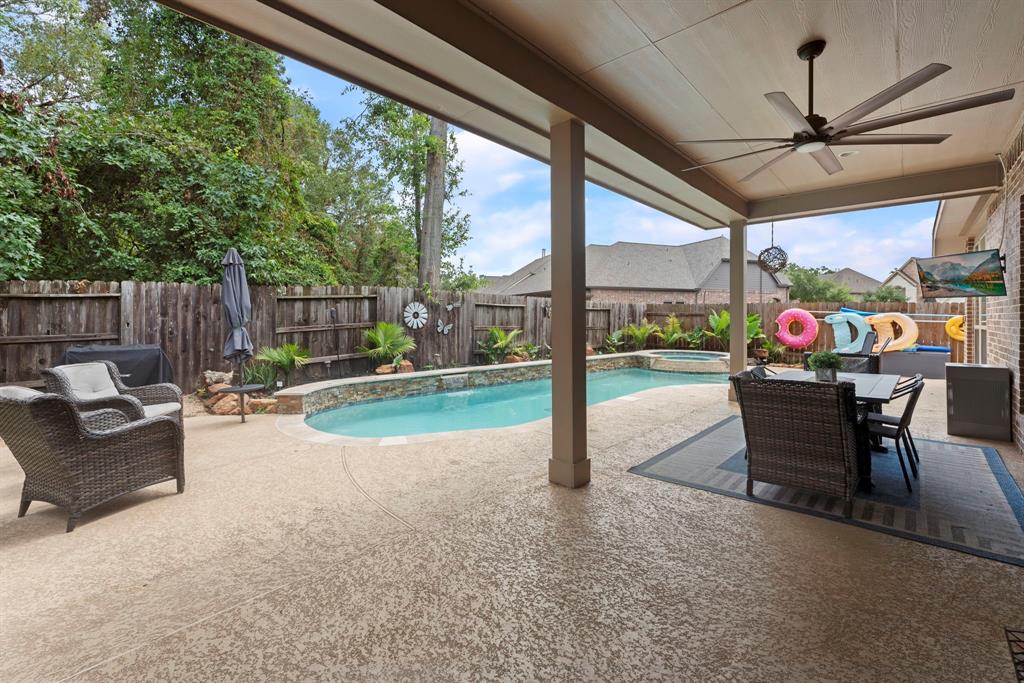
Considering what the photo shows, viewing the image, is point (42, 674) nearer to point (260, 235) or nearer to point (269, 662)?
point (269, 662)

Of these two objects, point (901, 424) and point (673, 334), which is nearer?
point (901, 424)

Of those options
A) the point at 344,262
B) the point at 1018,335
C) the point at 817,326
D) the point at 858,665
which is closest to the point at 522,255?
the point at 344,262

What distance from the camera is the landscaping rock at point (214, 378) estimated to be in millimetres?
6699

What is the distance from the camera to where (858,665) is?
165cm

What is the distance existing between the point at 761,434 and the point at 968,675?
163cm

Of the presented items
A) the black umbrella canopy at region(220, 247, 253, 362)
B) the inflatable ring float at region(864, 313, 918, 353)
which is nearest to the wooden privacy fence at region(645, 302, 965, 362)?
the inflatable ring float at region(864, 313, 918, 353)

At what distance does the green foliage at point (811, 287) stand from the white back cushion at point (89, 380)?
3745 centimetres

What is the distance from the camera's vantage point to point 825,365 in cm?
396

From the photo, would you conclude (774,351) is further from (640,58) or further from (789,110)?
(640,58)

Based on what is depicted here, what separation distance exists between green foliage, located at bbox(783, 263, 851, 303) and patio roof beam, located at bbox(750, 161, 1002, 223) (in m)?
31.2

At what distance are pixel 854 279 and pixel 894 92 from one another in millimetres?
48022

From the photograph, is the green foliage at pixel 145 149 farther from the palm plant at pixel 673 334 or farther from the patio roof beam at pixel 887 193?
the patio roof beam at pixel 887 193

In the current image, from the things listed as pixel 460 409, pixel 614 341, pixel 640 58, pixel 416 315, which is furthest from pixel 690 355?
pixel 640 58

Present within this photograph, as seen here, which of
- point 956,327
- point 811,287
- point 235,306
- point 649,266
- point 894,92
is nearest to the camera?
point 894,92
